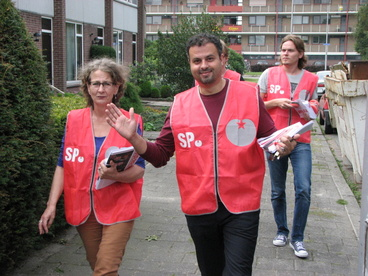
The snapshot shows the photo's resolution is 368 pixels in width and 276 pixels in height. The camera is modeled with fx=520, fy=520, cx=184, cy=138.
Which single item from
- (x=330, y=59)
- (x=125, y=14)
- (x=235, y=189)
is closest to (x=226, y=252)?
(x=235, y=189)

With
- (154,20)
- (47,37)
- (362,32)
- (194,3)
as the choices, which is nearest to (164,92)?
(47,37)

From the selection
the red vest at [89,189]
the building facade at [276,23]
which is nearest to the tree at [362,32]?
the building facade at [276,23]

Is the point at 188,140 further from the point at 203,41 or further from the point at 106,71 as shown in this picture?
the point at 106,71

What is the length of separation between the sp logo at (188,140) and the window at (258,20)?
74.7 meters

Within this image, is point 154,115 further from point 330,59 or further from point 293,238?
point 330,59

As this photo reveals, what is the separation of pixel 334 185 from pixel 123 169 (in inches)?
230

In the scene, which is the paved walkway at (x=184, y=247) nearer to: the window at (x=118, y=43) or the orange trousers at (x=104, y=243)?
the orange trousers at (x=104, y=243)

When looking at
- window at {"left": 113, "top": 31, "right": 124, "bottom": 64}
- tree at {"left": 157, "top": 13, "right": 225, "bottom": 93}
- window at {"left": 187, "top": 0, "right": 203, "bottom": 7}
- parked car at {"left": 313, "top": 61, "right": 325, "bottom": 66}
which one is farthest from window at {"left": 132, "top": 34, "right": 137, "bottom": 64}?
window at {"left": 187, "top": 0, "right": 203, "bottom": 7}

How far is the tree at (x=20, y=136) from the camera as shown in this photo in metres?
3.84

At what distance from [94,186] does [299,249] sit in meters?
2.49

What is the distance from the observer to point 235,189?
333 centimetres

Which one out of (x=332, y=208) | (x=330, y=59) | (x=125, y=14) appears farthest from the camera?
(x=330, y=59)

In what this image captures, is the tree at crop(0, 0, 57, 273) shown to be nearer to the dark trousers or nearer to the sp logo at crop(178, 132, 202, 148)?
the sp logo at crop(178, 132, 202, 148)

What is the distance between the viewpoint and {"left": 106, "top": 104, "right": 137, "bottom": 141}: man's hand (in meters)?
3.17
